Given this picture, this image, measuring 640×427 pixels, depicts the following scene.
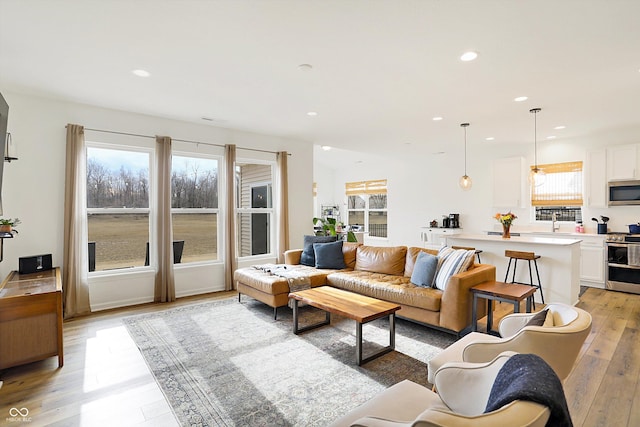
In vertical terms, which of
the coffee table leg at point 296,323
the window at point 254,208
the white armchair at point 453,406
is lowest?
the coffee table leg at point 296,323

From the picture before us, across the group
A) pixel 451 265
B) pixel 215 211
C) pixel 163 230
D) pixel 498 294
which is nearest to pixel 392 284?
pixel 451 265

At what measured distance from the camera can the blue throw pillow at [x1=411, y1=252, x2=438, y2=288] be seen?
3773mm

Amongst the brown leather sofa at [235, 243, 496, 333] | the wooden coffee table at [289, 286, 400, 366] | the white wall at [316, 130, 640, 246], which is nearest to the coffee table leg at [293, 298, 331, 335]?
the wooden coffee table at [289, 286, 400, 366]

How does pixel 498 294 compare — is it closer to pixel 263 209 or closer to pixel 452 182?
pixel 263 209

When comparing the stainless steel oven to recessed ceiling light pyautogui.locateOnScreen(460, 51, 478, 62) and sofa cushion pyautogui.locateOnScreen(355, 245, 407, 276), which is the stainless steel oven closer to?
sofa cushion pyautogui.locateOnScreen(355, 245, 407, 276)

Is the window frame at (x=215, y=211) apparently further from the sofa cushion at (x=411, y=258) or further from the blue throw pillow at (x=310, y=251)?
the sofa cushion at (x=411, y=258)

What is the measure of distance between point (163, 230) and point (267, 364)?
9.72 feet

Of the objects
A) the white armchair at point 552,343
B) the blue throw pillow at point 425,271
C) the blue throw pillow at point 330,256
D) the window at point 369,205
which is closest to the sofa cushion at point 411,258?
the blue throw pillow at point 425,271

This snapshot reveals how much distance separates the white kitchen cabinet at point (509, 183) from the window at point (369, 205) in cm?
307

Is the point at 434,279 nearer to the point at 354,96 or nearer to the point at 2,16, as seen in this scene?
the point at 354,96

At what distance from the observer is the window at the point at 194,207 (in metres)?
5.26

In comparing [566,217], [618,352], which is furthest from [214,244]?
[566,217]

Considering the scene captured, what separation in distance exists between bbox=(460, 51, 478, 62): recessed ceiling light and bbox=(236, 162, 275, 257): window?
13.3 feet

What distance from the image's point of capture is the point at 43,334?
111 inches
